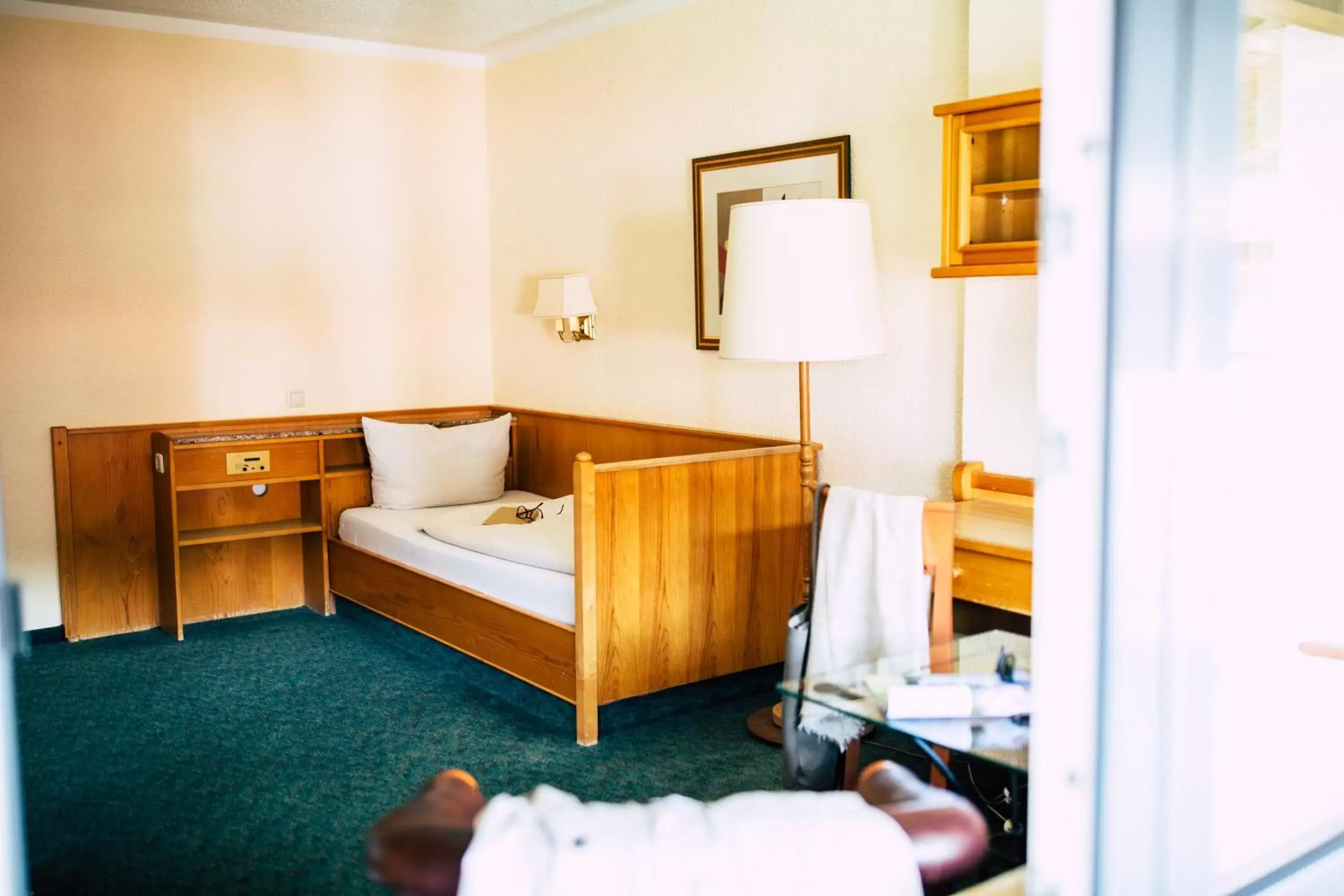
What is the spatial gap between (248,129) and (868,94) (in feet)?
9.42

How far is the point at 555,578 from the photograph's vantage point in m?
3.69

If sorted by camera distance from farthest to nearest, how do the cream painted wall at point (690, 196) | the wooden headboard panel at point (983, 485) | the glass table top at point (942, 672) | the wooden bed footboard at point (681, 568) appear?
the cream painted wall at point (690, 196) → the wooden bed footboard at point (681, 568) → the wooden headboard panel at point (983, 485) → the glass table top at point (942, 672)

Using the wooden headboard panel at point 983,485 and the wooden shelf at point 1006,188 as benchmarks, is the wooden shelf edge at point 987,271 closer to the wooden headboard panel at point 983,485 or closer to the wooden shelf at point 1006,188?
the wooden shelf at point 1006,188

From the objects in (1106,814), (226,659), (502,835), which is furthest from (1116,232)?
(226,659)

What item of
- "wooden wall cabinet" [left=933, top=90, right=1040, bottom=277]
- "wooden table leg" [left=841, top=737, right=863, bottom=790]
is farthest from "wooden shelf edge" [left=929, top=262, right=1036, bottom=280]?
"wooden table leg" [left=841, top=737, right=863, bottom=790]

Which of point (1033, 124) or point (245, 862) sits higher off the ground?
point (1033, 124)

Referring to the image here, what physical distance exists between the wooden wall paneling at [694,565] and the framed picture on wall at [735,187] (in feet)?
1.89

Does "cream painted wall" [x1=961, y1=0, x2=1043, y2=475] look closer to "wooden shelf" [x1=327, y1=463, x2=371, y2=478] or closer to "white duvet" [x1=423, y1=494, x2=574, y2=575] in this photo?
"white duvet" [x1=423, y1=494, x2=574, y2=575]

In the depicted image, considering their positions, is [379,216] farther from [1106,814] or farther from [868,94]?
[1106,814]

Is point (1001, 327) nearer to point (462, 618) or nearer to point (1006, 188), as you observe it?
point (1006, 188)

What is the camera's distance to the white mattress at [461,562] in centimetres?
370

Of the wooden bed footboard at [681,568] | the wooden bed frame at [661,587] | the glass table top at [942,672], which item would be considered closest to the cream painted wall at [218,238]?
the wooden bed frame at [661,587]

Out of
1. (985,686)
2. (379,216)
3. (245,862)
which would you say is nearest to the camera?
(985,686)

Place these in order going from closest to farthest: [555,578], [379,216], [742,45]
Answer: [555,578] < [742,45] < [379,216]
